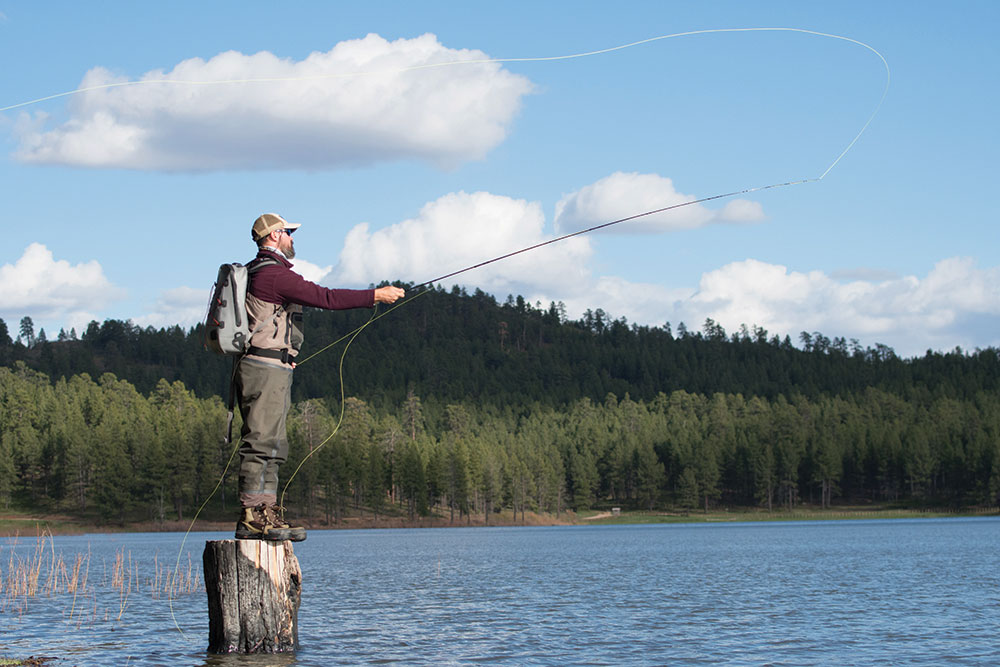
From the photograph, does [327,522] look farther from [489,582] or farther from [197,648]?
[197,648]

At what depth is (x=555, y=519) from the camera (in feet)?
572

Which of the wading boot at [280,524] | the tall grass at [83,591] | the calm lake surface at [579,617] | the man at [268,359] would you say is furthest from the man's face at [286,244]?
the tall grass at [83,591]

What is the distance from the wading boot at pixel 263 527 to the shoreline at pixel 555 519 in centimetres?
11855

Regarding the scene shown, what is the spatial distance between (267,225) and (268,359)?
172 cm

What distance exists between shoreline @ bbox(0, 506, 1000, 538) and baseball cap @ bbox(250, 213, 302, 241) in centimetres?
11939

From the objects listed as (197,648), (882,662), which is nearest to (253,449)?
(197,648)

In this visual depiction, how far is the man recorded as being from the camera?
43.1 feet

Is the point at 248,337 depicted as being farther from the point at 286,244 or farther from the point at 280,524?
the point at 280,524

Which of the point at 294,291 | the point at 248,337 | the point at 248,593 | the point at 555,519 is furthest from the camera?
the point at 555,519

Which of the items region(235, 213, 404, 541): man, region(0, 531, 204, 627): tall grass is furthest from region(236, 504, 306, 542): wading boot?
region(0, 531, 204, 627): tall grass

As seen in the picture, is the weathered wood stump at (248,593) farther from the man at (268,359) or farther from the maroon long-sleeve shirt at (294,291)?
the maroon long-sleeve shirt at (294,291)

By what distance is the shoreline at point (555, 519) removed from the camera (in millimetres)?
137000

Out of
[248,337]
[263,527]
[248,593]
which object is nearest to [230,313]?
[248,337]

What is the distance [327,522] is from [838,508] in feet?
289
